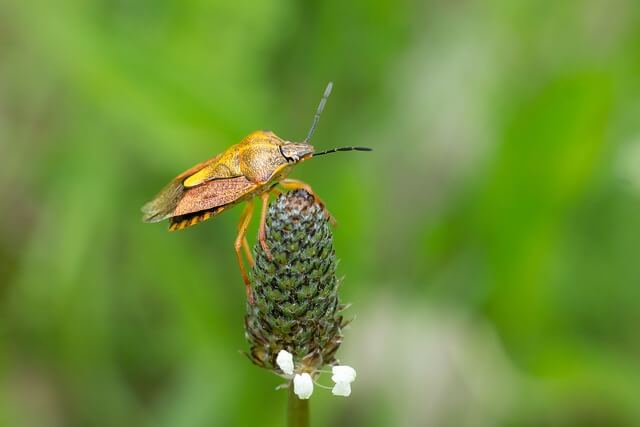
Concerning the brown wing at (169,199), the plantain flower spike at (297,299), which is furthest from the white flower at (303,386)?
the brown wing at (169,199)

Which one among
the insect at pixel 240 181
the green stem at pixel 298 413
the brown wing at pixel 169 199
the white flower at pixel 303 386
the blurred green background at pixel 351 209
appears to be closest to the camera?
the white flower at pixel 303 386

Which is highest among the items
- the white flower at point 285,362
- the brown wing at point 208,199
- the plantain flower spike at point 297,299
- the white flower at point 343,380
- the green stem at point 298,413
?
the brown wing at point 208,199

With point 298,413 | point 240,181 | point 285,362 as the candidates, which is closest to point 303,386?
point 285,362

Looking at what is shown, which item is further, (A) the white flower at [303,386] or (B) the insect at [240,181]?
(B) the insect at [240,181]

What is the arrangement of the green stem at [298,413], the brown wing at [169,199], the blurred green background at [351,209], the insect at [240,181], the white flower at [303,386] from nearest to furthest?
the white flower at [303,386]
the green stem at [298,413]
the insect at [240,181]
the brown wing at [169,199]
the blurred green background at [351,209]

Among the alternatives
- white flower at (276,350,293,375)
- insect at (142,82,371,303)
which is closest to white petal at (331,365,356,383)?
white flower at (276,350,293,375)

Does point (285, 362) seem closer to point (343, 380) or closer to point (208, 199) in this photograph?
point (343, 380)

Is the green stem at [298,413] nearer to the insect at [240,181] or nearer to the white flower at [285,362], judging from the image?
the white flower at [285,362]

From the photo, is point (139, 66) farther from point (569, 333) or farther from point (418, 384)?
point (569, 333)
